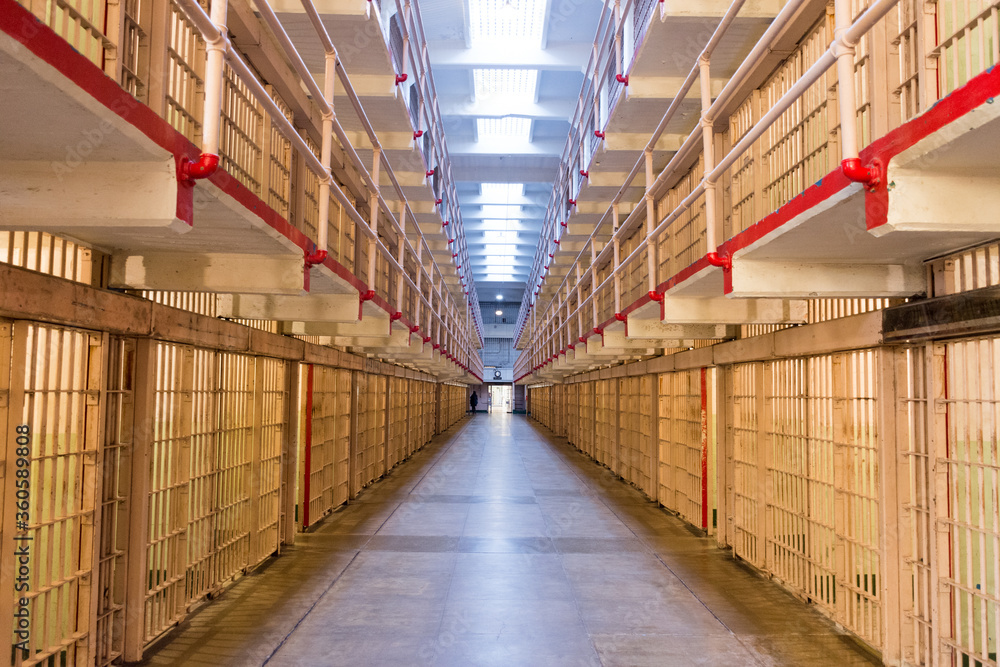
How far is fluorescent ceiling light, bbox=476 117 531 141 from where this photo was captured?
18.3m

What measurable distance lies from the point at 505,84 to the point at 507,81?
0.44 feet

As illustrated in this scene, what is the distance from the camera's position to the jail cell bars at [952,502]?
412cm

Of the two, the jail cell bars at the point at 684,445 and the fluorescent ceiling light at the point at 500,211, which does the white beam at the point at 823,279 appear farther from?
the fluorescent ceiling light at the point at 500,211

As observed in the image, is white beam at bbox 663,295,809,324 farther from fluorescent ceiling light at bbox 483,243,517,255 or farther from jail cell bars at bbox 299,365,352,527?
fluorescent ceiling light at bbox 483,243,517,255

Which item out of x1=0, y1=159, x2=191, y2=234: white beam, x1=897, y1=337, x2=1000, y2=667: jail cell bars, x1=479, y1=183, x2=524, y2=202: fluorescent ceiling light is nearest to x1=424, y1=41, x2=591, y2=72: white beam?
x1=479, y1=183, x2=524, y2=202: fluorescent ceiling light

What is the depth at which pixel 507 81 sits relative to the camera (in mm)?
16062

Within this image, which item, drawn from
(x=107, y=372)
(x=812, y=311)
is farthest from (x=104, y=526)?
(x=812, y=311)

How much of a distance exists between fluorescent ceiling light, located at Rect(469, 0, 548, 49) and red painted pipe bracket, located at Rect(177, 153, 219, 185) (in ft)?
36.7

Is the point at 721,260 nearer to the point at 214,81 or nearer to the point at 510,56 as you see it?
the point at 214,81

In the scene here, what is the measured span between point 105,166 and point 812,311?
539cm

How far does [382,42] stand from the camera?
749cm

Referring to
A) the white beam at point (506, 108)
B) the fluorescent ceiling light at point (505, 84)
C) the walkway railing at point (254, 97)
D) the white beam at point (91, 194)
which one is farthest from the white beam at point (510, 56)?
the white beam at point (91, 194)

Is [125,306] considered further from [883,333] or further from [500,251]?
[500,251]

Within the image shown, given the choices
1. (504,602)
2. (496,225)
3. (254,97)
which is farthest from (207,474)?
(496,225)
